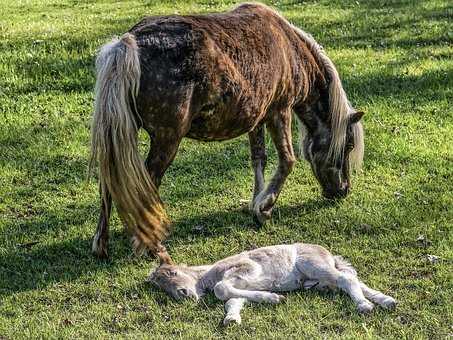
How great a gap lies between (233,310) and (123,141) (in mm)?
1445

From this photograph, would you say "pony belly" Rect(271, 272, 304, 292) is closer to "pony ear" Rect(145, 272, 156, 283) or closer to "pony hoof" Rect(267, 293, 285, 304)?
"pony hoof" Rect(267, 293, 285, 304)

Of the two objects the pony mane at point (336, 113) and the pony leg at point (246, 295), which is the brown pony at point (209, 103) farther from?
the pony leg at point (246, 295)

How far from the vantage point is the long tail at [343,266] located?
570cm

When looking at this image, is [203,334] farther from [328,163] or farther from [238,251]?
[328,163]

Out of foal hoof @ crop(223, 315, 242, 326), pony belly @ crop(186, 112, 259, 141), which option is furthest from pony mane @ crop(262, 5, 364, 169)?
foal hoof @ crop(223, 315, 242, 326)

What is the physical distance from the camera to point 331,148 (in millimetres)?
7363

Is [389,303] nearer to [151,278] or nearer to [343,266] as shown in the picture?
[343,266]

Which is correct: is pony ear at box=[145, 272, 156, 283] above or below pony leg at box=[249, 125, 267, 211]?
below

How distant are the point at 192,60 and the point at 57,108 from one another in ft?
14.4

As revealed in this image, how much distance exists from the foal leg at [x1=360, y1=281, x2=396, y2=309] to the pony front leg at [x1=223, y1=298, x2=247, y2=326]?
2.94 feet

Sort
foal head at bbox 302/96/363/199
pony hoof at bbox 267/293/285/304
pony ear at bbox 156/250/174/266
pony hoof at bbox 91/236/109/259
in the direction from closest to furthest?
pony hoof at bbox 267/293/285/304
pony ear at bbox 156/250/174/266
pony hoof at bbox 91/236/109/259
foal head at bbox 302/96/363/199

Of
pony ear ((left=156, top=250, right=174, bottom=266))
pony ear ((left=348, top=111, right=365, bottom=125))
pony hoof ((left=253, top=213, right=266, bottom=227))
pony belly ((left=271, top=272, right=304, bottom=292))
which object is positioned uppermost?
pony ear ((left=348, top=111, right=365, bottom=125))

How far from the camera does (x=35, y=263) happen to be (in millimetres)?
6070

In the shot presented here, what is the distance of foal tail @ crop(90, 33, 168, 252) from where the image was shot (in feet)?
17.7
